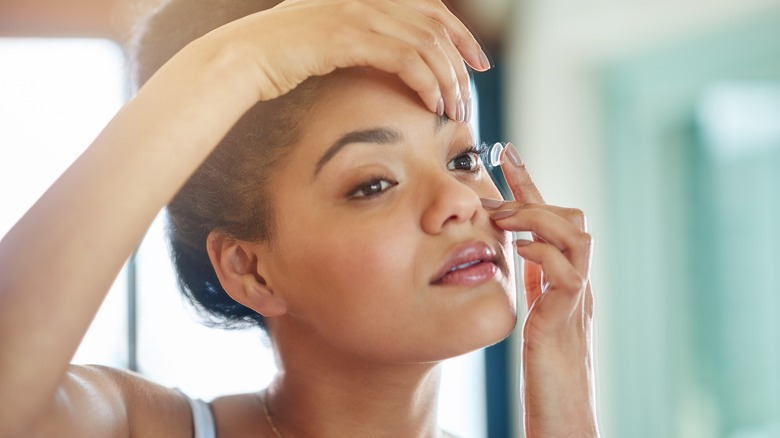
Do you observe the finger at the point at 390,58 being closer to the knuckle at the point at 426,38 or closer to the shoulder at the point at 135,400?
the knuckle at the point at 426,38

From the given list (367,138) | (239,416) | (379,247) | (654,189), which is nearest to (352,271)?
(379,247)

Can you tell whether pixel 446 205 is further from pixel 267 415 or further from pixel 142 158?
pixel 267 415

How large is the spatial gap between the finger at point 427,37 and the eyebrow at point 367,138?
0.25ft

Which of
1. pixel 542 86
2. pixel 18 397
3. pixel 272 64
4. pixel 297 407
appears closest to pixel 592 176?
pixel 542 86

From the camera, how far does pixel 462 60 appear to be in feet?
2.92

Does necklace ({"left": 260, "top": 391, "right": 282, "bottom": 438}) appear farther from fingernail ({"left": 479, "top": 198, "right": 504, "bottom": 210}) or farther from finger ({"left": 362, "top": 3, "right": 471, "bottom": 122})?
finger ({"left": 362, "top": 3, "right": 471, "bottom": 122})

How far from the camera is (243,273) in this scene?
42.6 inches

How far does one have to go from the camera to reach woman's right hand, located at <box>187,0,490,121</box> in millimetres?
802

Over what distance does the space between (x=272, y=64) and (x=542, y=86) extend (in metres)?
2.06

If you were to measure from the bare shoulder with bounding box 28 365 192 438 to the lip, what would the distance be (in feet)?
1.23

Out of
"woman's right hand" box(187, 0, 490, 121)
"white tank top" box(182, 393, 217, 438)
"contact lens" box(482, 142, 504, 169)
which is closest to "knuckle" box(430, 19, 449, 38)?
"woman's right hand" box(187, 0, 490, 121)

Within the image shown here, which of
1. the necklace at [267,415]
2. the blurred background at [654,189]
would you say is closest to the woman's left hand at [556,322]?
the necklace at [267,415]

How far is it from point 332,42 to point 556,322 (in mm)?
448

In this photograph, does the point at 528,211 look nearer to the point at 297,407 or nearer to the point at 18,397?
the point at 297,407
